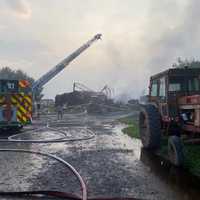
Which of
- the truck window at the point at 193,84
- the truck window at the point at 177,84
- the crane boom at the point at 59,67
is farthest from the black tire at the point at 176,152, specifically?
the crane boom at the point at 59,67

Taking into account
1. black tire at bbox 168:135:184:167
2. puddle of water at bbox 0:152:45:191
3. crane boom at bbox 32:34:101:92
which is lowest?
puddle of water at bbox 0:152:45:191

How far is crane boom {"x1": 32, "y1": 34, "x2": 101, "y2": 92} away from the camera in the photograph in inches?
1359

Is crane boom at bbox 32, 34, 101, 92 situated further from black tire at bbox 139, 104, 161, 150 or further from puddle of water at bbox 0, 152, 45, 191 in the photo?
puddle of water at bbox 0, 152, 45, 191

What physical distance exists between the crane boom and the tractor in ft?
81.3

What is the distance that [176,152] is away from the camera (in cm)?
772

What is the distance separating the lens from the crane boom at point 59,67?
113ft

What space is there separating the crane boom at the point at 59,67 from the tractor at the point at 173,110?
24770 mm

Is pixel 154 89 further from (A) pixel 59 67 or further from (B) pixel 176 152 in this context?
(A) pixel 59 67

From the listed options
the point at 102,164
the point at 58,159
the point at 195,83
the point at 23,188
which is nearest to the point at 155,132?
the point at 195,83

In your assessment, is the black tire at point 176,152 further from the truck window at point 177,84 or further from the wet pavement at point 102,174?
the truck window at point 177,84

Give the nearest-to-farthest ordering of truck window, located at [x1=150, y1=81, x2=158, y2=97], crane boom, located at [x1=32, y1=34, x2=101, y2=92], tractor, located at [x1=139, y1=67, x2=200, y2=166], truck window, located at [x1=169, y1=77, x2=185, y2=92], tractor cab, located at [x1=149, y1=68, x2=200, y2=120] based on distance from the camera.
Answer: tractor, located at [x1=139, y1=67, x2=200, y2=166], tractor cab, located at [x1=149, y1=68, x2=200, y2=120], truck window, located at [x1=169, y1=77, x2=185, y2=92], truck window, located at [x1=150, y1=81, x2=158, y2=97], crane boom, located at [x1=32, y1=34, x2=101, y2=92]

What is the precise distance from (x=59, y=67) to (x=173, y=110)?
88.5ft

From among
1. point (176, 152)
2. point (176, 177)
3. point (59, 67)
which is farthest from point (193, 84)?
point (59, 67)

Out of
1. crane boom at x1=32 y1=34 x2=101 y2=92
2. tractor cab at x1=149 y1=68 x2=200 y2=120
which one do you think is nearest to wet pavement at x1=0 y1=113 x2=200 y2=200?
tractor cab at x1=149 y1=68 x2=200 y2=120
